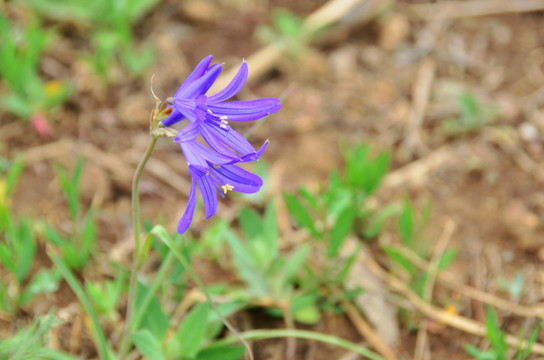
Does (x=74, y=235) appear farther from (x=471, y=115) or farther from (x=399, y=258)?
(x=471, y=115)

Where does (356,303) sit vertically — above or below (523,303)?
above

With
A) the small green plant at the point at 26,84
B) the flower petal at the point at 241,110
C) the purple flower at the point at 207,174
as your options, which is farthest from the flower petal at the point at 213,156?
the small green plant at the point at 26,84

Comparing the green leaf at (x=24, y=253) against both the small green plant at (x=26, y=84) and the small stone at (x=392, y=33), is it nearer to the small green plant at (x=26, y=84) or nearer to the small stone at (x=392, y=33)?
the small green plant at (x=26, y=84)

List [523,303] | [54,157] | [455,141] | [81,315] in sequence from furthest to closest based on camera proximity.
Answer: [455,141], [54,157], [523,303], [81,315]


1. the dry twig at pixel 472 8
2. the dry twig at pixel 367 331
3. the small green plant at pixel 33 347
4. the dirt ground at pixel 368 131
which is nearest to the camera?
the small green plant at pixel 33 347

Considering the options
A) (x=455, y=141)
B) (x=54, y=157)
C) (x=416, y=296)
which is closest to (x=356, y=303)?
(x=416, y=296)

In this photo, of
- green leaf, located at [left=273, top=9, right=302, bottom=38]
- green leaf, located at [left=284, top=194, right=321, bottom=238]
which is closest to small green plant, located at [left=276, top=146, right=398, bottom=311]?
green leaf, located at [left=284, top=194, right=321, bottom=238]

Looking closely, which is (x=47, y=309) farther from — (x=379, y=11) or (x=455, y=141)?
(x=379, y=11)

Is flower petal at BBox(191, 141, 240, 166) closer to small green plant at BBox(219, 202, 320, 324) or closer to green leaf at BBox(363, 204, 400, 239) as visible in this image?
small green plant at BBox(219, 202, 320, 324)

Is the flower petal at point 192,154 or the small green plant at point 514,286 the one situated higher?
the flower petal at point 192,154
